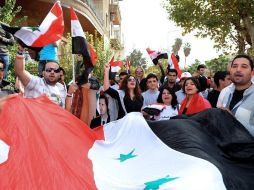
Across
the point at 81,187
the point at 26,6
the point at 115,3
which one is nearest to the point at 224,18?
the point at 26,6

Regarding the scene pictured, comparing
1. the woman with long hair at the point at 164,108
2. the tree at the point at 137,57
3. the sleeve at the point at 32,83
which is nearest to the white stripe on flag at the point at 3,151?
the sleeve at the point at 32,83

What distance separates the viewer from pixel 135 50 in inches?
A: 2586

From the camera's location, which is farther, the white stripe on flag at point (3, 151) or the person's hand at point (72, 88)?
the person's hand at point (72, 88)

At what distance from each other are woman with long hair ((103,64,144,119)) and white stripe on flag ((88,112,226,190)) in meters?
1.51

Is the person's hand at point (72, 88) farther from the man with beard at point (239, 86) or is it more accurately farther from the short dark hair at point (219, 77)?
the short dark hair at point (219, 77)

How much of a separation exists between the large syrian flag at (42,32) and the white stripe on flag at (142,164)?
1.40 meters

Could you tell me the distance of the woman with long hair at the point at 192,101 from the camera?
599 cm

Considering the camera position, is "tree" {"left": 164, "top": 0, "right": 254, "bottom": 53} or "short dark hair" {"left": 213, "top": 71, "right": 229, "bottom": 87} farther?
"tree" {"left": 164, "top": 0, "right": 254, "bottom": 53}

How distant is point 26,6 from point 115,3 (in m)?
24.7

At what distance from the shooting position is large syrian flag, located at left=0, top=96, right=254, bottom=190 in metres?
3.26

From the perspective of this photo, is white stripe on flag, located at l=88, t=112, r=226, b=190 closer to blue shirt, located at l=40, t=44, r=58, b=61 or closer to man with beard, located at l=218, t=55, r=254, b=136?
man with beard, located at l=218, t=55, r=254, b=136

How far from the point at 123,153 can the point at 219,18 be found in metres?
15.5

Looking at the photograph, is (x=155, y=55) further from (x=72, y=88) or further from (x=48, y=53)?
(x=72, y=88)

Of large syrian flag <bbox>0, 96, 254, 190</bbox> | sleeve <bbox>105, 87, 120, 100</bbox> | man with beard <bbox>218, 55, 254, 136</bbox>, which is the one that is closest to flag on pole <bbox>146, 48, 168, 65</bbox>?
sleeve <bbox>105, 87, 120, 100</bbox>
